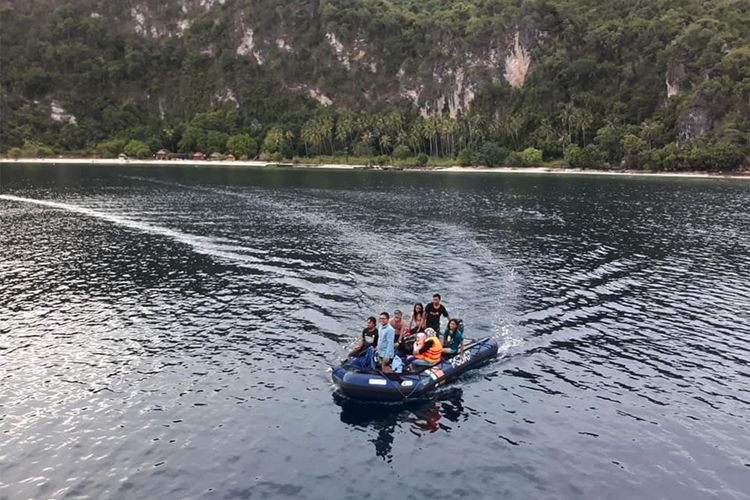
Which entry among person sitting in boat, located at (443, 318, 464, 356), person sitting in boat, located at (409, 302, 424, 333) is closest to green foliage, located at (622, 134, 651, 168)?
person sitting in boat, located at (443, 318, 464, 356)

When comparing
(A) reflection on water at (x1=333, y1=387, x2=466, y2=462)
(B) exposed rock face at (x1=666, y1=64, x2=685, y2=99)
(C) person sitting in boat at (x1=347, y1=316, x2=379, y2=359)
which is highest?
(B) exposed rock face at (x1=666, y1=64, x2=685, y2=99)

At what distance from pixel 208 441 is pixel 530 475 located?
508 inches

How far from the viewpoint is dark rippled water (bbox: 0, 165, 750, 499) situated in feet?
71.0

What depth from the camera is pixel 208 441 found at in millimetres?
23625

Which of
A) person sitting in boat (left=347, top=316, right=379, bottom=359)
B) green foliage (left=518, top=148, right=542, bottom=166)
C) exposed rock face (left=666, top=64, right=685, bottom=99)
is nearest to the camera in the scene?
person sitting in boat (left=347, top=316, right=379, bottom=359)

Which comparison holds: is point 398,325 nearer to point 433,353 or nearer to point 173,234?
point 433,353

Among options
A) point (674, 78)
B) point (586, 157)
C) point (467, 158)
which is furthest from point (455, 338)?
point (674, 78)

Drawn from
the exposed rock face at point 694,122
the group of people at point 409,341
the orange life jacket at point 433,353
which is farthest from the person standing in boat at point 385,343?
the exposed rock face at point 694,122

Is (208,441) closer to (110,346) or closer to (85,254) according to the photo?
(110,346)

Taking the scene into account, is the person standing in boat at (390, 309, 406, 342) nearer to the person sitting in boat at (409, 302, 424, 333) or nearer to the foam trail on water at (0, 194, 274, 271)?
the person sitting in boat at (409, 302, 424, 333)

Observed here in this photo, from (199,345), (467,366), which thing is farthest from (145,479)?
(467,366)

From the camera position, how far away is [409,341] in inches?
1228

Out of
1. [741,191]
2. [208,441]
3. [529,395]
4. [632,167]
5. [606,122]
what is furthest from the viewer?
[606,122]

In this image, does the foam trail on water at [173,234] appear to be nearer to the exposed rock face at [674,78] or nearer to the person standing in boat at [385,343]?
the person standing in boat at [385,343]
